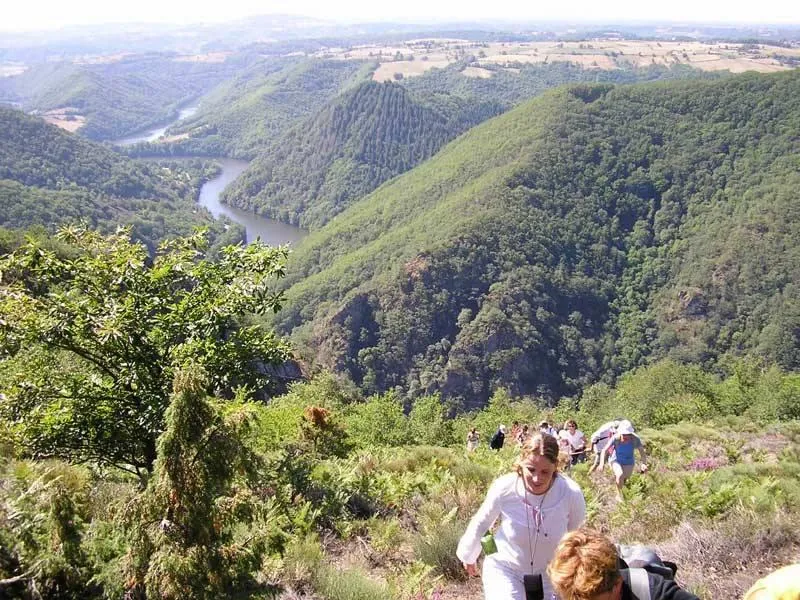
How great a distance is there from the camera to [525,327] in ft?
232

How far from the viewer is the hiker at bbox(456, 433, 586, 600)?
3152 mm

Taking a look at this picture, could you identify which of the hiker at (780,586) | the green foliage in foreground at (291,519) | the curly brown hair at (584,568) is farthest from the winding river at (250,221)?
the hiker at (780,586)

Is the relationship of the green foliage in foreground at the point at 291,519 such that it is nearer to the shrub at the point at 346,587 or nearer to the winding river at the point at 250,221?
the shrub at the point at 346,587

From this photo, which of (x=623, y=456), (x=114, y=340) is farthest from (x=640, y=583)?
(x=623, y=456)

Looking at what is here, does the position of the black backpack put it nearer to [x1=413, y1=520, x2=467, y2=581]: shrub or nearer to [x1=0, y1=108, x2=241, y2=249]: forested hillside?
[x1=413, y1=520, x2=467, y2=581]: shrub

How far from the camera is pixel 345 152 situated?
166 m

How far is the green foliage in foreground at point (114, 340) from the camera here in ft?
15.4

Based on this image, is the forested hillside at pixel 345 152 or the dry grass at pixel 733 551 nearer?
the dry grass at pixel 733 551

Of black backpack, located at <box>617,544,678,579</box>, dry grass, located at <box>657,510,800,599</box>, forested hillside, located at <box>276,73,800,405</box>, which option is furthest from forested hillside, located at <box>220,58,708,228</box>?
black backpack, located at <box>617,544,678,579</box>

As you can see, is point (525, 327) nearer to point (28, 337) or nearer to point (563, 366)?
point (563, 366)

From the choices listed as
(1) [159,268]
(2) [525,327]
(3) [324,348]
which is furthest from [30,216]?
(1) [159,268]

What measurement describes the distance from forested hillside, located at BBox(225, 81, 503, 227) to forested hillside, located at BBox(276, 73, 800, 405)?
54.3 metres

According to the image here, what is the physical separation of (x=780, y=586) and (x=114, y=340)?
15.8 ft

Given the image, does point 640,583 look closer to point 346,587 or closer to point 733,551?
point 346,587
